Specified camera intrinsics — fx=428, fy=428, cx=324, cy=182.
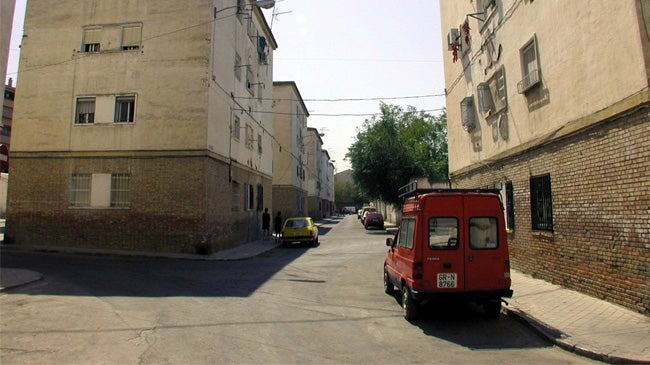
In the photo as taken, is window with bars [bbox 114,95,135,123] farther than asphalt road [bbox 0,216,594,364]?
Yes

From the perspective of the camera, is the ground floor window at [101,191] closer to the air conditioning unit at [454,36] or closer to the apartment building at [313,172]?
the air conditioning unit at [454,36]

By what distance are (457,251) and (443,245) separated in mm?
239

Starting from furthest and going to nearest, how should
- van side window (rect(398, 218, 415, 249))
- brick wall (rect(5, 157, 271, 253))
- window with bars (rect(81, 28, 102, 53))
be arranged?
window with bars (rect(81, 28, 102, 53))
brick wall (rect(5, 157, 271, 253))
van side window (rect(398, 218, 415, 249))

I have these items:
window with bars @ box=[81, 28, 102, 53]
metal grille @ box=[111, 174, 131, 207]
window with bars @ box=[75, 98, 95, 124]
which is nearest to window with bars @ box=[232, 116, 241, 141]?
metal grille @ box=[111, 174, 131, 207]

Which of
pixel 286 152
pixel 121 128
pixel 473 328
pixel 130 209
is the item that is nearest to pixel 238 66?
pixel 121 128

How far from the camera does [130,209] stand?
16.8 metres

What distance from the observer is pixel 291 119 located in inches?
1633

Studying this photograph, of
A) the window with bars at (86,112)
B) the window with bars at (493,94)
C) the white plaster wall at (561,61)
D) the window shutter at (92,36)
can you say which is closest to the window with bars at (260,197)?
the window with bars at (86,112)

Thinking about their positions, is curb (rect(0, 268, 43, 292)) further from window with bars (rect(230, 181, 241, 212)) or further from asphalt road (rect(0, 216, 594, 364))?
window with bars (rect(230, 181, 241, 212))

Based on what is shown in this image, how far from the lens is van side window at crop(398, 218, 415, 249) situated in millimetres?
7509

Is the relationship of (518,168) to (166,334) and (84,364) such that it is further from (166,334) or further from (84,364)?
(84,364)

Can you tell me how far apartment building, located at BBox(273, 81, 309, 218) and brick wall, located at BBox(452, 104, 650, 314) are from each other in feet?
98.8

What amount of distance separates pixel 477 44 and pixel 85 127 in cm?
1549

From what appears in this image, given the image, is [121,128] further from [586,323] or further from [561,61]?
[586,323]
